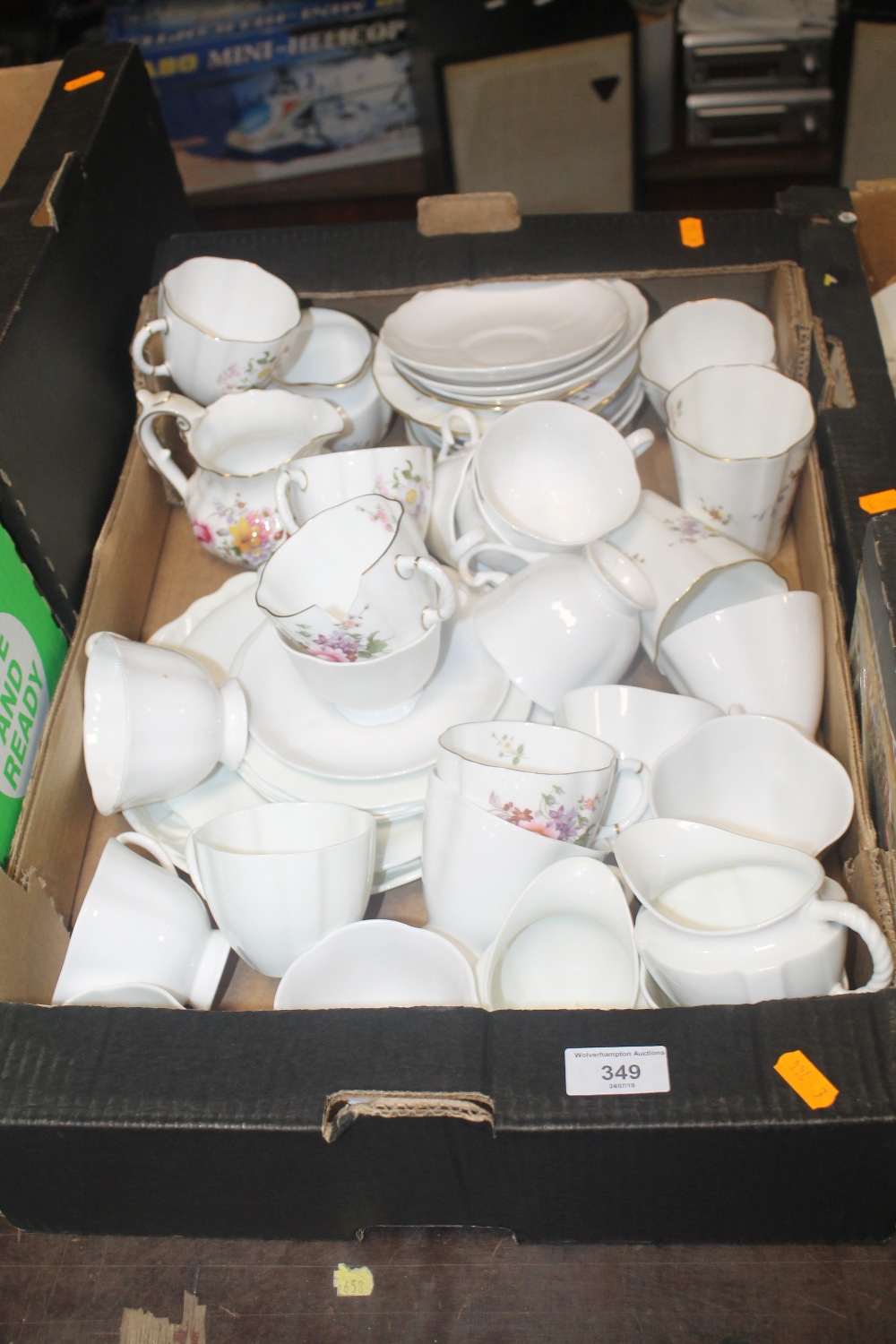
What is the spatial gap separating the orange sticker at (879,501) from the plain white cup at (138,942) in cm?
64

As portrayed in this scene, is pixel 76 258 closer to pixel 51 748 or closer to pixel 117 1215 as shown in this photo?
pixel 51 748

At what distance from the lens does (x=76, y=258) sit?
3.73ft

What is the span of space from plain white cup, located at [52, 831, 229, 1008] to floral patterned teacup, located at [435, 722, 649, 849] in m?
0.23

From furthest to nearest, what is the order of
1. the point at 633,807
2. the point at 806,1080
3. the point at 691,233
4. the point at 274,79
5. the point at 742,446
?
the point at 274,79
the point at 691,233
the point at 742,446
the point at 633,807
the point at 806,1080

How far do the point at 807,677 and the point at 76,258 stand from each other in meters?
0.82

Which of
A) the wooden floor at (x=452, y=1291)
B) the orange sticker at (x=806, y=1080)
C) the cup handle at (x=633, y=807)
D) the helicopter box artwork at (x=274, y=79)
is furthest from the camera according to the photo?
the helicopter box artwork at (x=274, y=79)

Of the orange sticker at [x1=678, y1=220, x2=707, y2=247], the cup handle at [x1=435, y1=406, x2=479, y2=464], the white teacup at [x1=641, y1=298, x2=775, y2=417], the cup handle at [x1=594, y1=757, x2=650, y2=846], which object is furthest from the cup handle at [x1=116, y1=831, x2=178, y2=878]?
the orange sticker at [x1=678, y1=220, x2=707, y2=247]

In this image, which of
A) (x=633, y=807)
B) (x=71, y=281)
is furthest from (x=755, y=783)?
(x=71, y=281)

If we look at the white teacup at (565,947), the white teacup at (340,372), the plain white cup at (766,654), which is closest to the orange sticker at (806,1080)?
the white teacup at (565,947)

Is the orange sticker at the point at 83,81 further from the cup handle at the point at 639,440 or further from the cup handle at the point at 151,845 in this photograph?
the cup handle at the point at 151,845

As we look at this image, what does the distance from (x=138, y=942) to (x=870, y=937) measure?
518 millimetres

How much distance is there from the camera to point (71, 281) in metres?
1.12

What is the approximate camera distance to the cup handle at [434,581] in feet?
2.84

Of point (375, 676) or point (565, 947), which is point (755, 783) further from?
point (375, 676)
